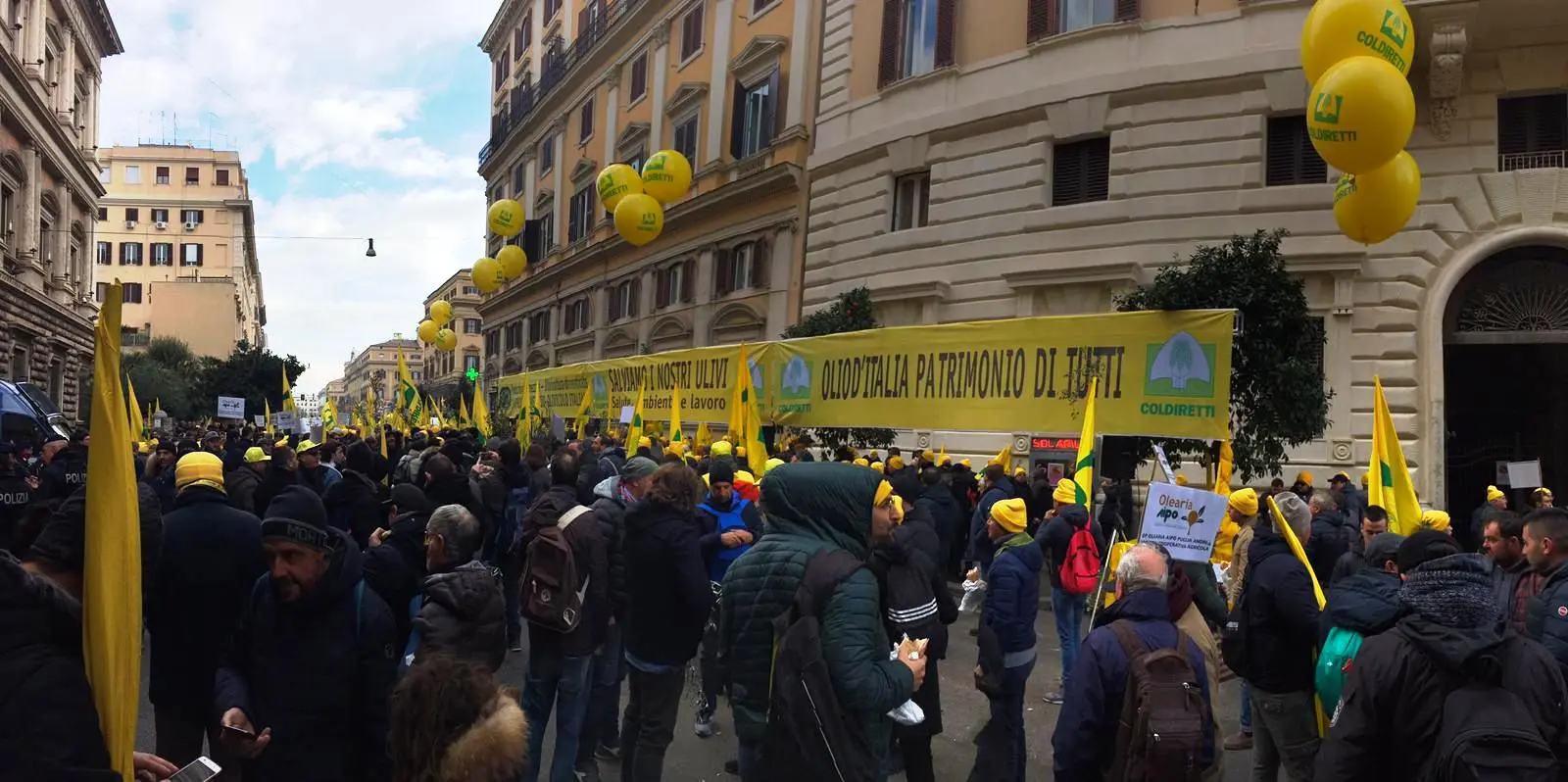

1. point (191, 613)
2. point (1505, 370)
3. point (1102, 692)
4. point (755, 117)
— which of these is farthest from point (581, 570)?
point (755, 117)

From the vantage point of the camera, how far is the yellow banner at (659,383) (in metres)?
10.9

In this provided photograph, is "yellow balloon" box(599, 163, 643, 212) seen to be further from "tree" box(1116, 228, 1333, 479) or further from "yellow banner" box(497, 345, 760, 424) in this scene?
"tree" box(1116, 228, 1333, 479)

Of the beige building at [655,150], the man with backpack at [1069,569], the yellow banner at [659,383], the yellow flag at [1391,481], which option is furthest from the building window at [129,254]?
the yellow flag at [1391,481]

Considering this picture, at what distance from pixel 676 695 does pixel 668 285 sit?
81.8 feet

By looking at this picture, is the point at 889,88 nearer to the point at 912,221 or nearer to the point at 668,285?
the point at 912,221

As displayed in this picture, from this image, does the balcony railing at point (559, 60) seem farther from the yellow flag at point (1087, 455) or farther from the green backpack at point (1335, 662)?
the green backpack at point (1335, 662)

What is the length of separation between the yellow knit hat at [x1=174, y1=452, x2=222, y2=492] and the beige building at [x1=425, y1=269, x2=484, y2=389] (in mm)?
84167

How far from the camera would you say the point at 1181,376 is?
6.23 m

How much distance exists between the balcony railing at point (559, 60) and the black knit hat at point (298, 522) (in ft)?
101

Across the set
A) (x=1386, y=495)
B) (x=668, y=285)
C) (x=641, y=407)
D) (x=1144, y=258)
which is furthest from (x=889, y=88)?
(x=1386, y=495)

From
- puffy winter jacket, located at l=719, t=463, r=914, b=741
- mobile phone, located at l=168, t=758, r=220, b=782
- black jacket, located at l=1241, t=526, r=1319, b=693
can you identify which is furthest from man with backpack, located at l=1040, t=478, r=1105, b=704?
mobile phone, located at l=168, t=758, r=220, b=782

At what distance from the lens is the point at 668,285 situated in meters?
29.0

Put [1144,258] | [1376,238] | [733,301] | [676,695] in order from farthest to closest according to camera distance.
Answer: [733,301] < [1144,258] < [1376,238] < [676,695]

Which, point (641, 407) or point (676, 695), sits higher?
point (641, 407)
